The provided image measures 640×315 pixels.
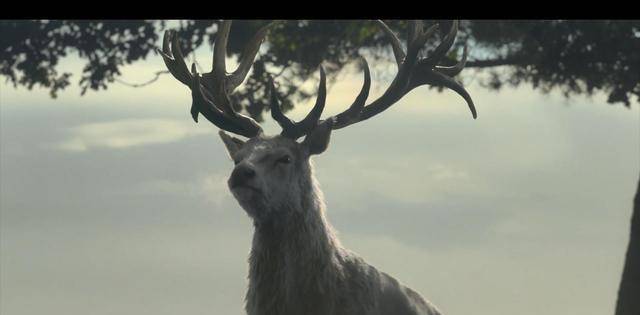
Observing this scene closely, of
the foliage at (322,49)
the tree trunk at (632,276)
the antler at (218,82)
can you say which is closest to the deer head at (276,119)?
the antler at (218,82)

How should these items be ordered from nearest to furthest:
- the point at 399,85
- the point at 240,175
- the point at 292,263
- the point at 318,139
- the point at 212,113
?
the point at 240,175
the point at 292,263
the point at 318,139
the point at 212,113
the point at 399,85

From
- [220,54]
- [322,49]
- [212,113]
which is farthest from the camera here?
[322,49]

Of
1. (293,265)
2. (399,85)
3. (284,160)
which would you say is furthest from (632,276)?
(284,160)

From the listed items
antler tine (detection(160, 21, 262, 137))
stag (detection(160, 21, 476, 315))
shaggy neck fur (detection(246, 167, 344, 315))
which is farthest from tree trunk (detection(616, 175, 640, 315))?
antler tine (detection(160, 21, 262, 137))

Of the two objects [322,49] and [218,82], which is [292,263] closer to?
[218,82]

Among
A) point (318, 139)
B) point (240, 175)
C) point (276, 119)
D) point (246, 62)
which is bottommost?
point (240, 175)

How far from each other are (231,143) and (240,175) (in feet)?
3.18

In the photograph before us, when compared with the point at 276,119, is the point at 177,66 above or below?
above

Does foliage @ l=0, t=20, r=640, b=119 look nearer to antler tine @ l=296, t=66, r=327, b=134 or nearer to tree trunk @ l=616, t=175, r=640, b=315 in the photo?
tree trunk @ l=616, t=175, r=640, b=315

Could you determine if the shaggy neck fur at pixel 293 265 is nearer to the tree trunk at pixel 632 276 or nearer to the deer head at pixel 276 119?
the deer head at pixel 276 119

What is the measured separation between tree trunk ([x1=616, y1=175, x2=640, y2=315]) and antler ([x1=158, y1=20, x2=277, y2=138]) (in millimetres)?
4637

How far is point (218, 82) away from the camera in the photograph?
865cm
